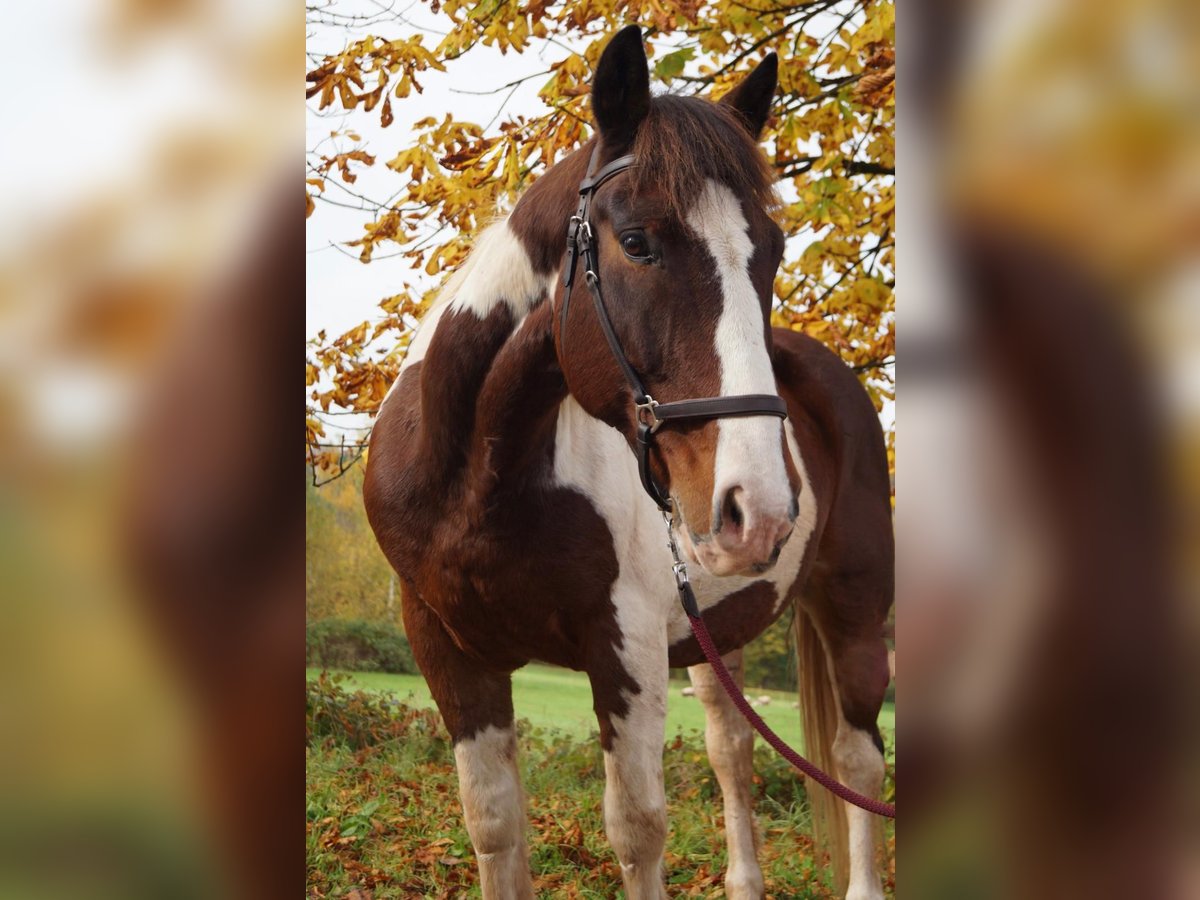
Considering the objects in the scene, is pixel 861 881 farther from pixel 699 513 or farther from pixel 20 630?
pixel 20 630

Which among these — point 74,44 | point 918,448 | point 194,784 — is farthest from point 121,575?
point 918,448

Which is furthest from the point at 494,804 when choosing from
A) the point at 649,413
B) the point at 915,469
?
the point at 915,469

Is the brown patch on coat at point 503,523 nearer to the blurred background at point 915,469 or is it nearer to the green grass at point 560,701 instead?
the blurred background at point 915,469

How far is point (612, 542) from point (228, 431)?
1.68 meters

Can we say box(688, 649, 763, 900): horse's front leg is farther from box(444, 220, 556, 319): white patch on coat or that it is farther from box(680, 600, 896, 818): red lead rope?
box(444, 220, 556, 319): white patch on coat

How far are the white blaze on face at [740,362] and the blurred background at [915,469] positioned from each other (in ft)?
2.80

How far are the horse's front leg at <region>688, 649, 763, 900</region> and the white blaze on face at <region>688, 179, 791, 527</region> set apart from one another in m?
2.13

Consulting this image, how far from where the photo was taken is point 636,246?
1.93 metres

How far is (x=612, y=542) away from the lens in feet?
8.20

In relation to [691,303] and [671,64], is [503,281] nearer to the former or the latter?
[691,303]

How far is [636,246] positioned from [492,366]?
547 millimetres

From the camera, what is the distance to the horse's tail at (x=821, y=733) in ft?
12.0

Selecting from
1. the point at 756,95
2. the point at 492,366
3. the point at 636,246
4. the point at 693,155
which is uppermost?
the point at 756,95

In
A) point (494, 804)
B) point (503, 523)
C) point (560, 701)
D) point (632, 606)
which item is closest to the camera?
point (503, 523)
